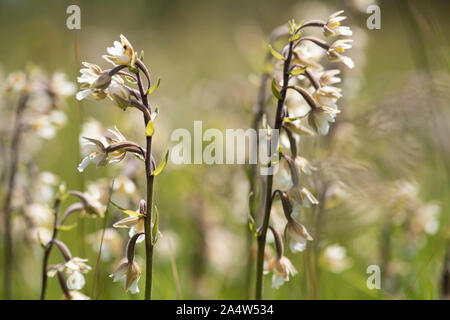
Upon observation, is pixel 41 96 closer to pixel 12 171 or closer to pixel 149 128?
pixel 12 171

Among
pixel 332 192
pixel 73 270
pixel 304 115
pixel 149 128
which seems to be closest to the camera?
pixel 149 128

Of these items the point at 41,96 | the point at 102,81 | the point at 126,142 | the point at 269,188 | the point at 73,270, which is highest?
the point at 41,96

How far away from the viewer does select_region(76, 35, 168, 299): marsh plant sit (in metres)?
1.62

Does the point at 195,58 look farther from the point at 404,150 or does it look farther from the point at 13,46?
the point at 404,150

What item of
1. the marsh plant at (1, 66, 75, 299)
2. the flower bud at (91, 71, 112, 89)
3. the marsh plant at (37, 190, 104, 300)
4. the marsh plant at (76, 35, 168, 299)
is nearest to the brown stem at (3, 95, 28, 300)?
the marsh plant at (1, 66, 75, 299)

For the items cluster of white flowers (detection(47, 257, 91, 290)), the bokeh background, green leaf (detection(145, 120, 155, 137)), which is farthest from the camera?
the bokeh background

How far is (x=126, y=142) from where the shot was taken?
1.70 meters

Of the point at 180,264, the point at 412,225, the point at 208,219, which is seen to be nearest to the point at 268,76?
the point at 412,225

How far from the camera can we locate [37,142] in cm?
298

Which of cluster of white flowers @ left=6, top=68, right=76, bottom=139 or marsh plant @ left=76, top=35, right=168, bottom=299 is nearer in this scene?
marsh plant @ left=76, top=35, right=168, bottom=299

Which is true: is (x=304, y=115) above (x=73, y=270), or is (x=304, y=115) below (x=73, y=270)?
above

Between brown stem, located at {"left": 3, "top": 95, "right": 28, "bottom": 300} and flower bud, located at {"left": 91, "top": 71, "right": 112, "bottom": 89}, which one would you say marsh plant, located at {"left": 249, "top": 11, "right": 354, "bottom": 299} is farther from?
brown stem, located at {"left": 3, "top": 95, "right": 28, "bottom": 300}

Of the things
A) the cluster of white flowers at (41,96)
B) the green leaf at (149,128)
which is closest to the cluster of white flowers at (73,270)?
the green leaf at (149,128)

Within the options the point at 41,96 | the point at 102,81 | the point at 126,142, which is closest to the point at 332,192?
the point at 126,142
